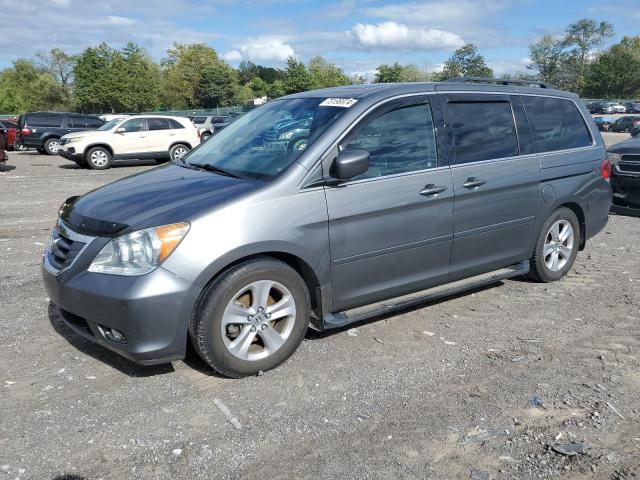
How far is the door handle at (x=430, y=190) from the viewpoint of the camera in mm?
4359

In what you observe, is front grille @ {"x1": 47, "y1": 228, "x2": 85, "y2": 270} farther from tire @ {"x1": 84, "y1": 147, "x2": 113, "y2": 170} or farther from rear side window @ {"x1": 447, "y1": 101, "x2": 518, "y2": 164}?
tire @ {"x1": 84, "y1": 147, "x2": 113, "y2": 170}

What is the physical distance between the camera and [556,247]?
18.8 ft

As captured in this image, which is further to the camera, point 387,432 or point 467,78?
point 467,78

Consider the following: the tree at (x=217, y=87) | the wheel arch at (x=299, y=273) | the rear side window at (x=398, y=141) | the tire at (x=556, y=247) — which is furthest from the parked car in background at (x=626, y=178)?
the tree at (x=217, y=87)

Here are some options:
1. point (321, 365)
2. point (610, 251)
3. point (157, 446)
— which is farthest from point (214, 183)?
point (610, 251)

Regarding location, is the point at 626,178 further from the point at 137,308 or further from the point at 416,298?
the point at 137,308

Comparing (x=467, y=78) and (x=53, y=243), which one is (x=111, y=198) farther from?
(x=467, y=78)

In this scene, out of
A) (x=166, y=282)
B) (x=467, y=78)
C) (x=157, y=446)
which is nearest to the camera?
(x=157, y=446)

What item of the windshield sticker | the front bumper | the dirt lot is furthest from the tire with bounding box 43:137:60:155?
the front bumper

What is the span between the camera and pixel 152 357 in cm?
346

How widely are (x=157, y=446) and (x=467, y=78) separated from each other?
4.15 m

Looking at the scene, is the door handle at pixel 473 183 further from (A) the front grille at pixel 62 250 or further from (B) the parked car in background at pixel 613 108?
(B) the parked car in background at pixel 613 108

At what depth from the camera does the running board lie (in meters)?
4.07

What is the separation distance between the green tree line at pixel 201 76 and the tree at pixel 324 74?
0.32 m
